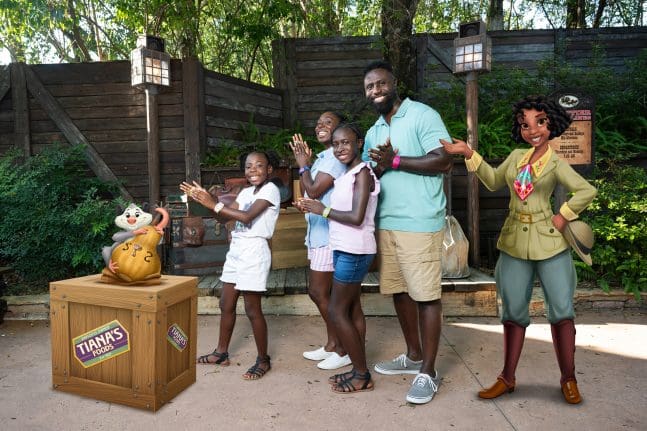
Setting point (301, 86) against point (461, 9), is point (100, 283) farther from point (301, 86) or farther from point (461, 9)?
point (461, 9)

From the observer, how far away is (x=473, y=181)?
17.9ft

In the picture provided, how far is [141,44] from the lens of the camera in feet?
19.3

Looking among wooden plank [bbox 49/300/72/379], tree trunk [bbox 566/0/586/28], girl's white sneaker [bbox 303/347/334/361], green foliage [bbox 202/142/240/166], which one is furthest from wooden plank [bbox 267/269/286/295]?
tree trunk [bbox 566/0/586/28]

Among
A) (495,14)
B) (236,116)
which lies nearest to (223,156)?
(236,116)

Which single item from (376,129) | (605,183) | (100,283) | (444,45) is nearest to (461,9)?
(444,45)

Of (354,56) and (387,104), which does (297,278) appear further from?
(354,56)

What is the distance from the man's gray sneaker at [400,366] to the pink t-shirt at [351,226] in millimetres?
892

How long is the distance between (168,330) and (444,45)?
288 inches

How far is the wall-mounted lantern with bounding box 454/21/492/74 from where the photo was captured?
5316 millimetres

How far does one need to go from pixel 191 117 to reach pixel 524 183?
5079 millimetres

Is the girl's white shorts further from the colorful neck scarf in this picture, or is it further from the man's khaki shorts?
the colorful neck scarf

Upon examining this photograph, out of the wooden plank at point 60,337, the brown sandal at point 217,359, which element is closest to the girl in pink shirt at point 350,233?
the brown sandal at point 217,359

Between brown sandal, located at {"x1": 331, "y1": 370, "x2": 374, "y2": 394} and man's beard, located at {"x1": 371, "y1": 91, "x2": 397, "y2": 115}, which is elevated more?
man's beard, located at {"x1": 371, "y1": 91, "x2": 397, "y2": 115}

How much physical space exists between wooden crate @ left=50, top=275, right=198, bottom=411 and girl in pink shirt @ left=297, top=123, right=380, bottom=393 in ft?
3.12
